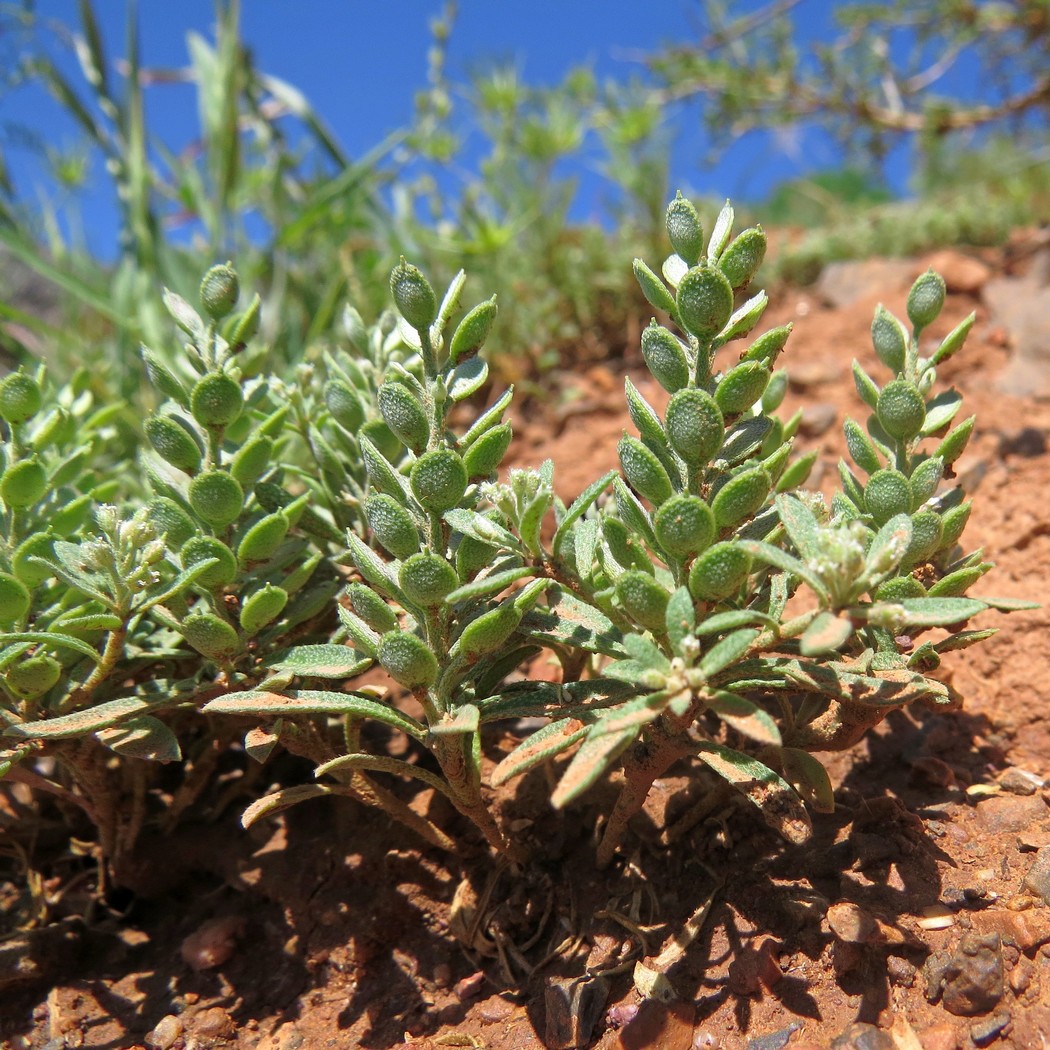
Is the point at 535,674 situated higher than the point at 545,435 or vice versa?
the point at 545,435

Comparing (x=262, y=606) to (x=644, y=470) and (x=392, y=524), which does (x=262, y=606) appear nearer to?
(x=392, y=524)

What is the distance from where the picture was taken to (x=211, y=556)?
3.88ft

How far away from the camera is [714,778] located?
4.64 feet

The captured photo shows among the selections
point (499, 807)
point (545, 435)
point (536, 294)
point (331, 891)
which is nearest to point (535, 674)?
point (499, 807)

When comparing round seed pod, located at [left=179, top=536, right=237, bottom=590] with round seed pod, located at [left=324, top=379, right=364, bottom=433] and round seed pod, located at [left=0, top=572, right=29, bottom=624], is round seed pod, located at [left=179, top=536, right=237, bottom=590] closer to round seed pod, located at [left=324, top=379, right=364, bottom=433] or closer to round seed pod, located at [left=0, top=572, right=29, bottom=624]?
round seed pod, located at [left=0, top=572, right=29, bottom=624]

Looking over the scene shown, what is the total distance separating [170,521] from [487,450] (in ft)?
1.46

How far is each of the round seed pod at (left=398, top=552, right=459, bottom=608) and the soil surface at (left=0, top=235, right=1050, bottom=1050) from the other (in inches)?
20.9

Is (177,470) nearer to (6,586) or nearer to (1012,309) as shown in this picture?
(6,586)

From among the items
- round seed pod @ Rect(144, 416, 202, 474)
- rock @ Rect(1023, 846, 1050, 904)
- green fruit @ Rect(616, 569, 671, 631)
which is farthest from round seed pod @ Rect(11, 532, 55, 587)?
rock @ Rect(1023, 846, 1050, 904)

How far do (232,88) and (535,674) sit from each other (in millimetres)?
2525

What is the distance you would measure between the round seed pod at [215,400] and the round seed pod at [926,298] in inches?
37.2

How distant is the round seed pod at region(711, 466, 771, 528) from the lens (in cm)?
105

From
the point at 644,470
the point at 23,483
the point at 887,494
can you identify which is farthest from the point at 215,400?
A: the point at 887,494

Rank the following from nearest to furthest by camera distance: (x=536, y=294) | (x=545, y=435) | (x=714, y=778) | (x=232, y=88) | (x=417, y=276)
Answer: (x=417, y=276), (x=714, y=778), (x=545, y=435), (x=232, y=88), (x=536, y=294)
